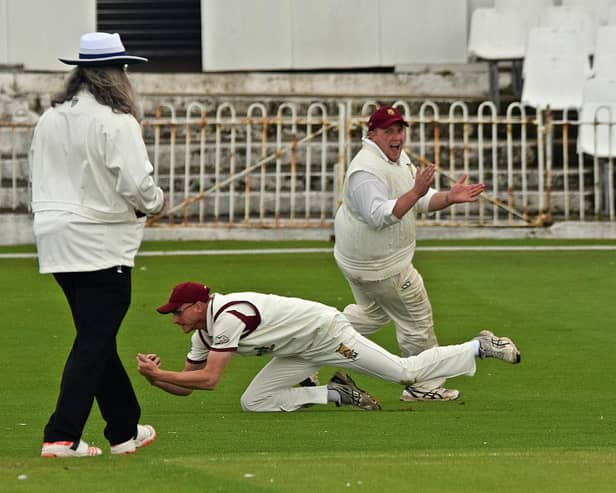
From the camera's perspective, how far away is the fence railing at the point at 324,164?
64.4 ft

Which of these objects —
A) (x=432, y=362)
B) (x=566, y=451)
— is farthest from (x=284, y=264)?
(x=566, y=451)

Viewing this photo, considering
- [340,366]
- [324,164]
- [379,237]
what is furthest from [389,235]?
[324,164]

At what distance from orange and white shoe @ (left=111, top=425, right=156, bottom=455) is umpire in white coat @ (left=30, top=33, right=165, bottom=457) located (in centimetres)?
26

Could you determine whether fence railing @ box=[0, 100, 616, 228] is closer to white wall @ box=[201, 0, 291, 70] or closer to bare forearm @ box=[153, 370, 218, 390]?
white wall @ box=[201, 0, 291, 70]

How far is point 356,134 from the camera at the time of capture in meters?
20.6

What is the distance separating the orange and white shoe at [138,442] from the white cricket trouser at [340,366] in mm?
1225

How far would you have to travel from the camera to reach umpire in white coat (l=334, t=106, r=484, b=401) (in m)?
9.34

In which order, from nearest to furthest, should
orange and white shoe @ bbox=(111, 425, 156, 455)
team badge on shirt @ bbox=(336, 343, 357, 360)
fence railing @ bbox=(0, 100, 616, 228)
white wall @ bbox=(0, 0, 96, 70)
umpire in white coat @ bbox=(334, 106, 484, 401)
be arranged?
orange and white shoe @ bbox=(111, 425, 156, 455)
team badge on shirt @ bbox=(336, 343, 357, 360)
umpire in white coat @ bbox=(334, 106, 484, 401)
fence railing @ bbox=(0, 100, 616, 228)
white wall @ bbox=(0, 0, 96, 70)

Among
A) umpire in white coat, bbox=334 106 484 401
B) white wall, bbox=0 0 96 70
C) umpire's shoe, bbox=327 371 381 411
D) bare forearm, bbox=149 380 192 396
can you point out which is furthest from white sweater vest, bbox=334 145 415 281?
white wall, bbox=0 0 96 70

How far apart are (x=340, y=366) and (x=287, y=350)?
0.33 meters

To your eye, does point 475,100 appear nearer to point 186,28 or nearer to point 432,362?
point 186,28

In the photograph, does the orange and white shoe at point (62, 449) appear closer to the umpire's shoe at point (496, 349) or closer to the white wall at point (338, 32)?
the umpire's shoe at point (496, 349)

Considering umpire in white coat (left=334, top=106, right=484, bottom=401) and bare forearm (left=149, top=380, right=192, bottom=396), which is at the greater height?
umpire in white coat (left=334, top=106, right=484, bottom=401)

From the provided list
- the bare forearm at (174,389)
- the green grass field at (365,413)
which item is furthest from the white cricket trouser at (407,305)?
the bare forearm at (174,389)
